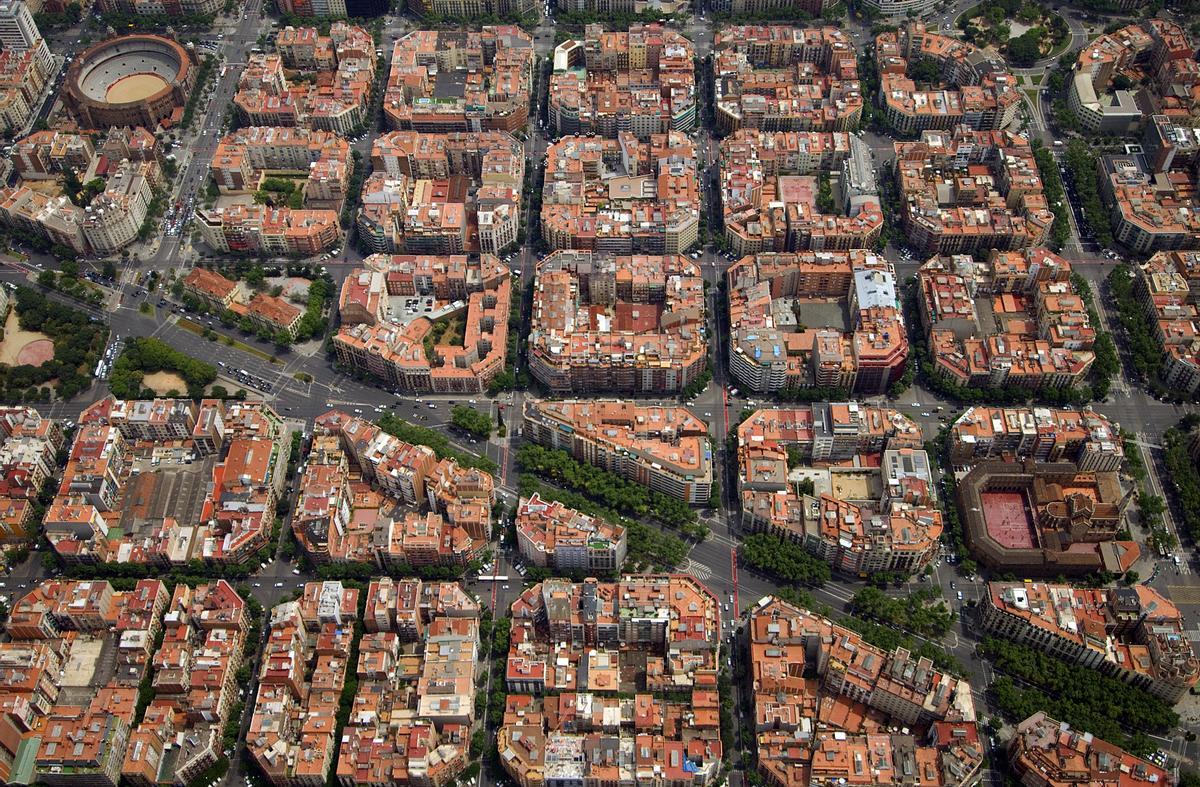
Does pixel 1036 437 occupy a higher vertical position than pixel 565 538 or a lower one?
higher

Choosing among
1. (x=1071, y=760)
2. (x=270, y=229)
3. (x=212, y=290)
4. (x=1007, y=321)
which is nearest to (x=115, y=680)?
(x=212, y=290)

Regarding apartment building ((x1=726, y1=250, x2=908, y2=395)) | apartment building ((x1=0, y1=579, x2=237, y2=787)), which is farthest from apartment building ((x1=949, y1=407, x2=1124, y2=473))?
apartment building ((x1=0, y1=579, x2=237, y2=787))

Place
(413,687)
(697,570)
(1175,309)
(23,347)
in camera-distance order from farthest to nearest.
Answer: (23,347) < (1175,309) < (697,570) < (413,687)

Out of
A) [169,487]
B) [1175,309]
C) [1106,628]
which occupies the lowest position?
[1106,628]

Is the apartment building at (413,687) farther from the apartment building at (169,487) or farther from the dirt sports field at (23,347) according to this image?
the dirt sports field at (23,347)

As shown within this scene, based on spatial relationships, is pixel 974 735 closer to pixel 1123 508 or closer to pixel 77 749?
pixel 1123 508

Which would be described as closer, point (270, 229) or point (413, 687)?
point (413, 687)

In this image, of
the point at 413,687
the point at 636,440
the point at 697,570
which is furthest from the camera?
the point at 636,440

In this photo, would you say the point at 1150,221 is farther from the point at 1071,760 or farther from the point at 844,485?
the point at 1071,760

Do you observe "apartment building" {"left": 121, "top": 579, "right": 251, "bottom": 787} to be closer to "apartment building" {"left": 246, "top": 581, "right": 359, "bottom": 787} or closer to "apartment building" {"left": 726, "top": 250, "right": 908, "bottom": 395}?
"apartment building" {"left": 246, "top": 581, "right": 359, "bottom": 787}
